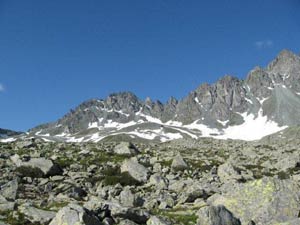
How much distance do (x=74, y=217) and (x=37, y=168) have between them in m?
24.2

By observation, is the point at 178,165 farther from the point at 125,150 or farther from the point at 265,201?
the point at 265,201

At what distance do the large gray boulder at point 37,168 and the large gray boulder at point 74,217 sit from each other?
74.1 ft

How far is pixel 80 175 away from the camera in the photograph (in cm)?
3953

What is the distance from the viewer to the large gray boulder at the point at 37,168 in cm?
3772

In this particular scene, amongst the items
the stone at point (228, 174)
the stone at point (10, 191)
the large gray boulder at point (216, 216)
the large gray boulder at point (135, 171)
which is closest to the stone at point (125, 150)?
the large gray boulder at point (135, 171)

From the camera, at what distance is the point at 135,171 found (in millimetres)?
40125

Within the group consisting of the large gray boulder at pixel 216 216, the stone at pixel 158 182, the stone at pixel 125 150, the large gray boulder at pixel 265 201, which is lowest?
the large gray boulder at pixel 216 216

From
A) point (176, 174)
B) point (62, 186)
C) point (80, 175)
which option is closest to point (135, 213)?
point (62, 186)

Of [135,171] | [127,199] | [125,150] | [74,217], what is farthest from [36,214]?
[125,150]

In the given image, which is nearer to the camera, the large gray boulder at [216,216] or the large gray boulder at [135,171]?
the large gray boulder at [216,216]

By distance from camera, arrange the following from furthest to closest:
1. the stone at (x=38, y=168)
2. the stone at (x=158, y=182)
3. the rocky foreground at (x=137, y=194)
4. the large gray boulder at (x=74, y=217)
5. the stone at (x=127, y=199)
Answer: the stone at (x=38, y=168)
the stone at (x=158, y=182)
the stone at (x=127, y=199)
the rocky foreground at (x=137, y=194)
the large gray boulder at (x=74, y=217)

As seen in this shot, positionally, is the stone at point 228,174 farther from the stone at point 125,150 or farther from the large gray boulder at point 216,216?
the large gray boulder at point 216,216

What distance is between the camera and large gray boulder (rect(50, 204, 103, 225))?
15445 millimetres

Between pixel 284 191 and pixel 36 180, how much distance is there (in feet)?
77.5
